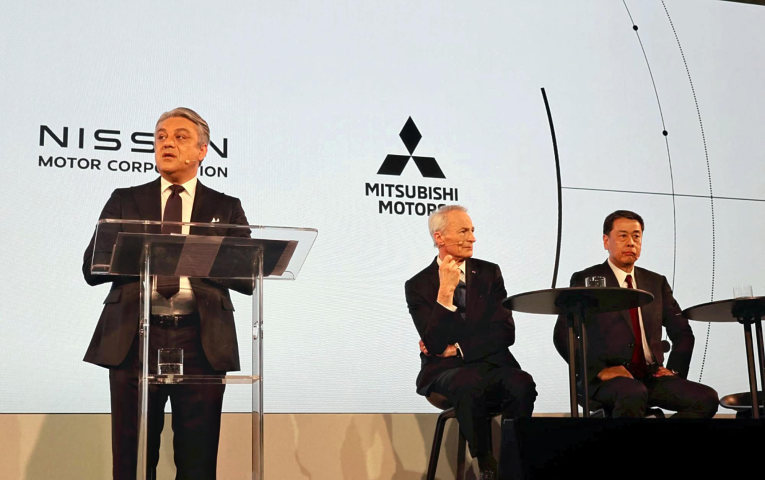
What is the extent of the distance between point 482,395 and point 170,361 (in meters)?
1.55

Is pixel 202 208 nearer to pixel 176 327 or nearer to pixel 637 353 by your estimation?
pixel 176 327

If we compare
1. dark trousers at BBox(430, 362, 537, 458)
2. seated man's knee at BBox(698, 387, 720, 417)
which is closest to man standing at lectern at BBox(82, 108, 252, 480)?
dark trousers at BBox(430, 362, 537, 458)

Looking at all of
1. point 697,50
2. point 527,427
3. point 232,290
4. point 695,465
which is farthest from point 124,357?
point 697,50

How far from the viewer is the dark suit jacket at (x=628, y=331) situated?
4121mm

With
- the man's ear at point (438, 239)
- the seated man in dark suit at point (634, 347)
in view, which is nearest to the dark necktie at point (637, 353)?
the seated man in dark suit at point (634, 347)

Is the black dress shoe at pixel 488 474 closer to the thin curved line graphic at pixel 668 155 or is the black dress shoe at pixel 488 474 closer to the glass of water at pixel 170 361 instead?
the glass of water at pixel 170 361

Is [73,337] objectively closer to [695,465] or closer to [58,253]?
[58,253]

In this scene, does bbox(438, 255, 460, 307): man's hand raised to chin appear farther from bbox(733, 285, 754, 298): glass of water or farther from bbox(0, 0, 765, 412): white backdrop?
bbox(733, 285, 754, 298): glass of water

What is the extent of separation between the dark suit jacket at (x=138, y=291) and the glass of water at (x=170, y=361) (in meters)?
0.08

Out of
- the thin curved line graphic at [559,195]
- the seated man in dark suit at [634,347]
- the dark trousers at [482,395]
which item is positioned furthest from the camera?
the thin curved line graphic at [559,195]

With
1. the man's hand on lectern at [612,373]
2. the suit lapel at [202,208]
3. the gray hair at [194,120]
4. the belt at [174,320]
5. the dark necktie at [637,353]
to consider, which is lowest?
the man's hand on lectern at [612,373]

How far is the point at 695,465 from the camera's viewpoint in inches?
78.0

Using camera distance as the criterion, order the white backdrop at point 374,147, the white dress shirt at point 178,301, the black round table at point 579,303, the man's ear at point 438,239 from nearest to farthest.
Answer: the white dress shirt at point 178,301 < the black round table at point 579,303 < the white backdrop at point 374,147 < the man's ear at point 438,239

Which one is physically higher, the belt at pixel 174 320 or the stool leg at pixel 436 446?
the belt at pixel 174 320
